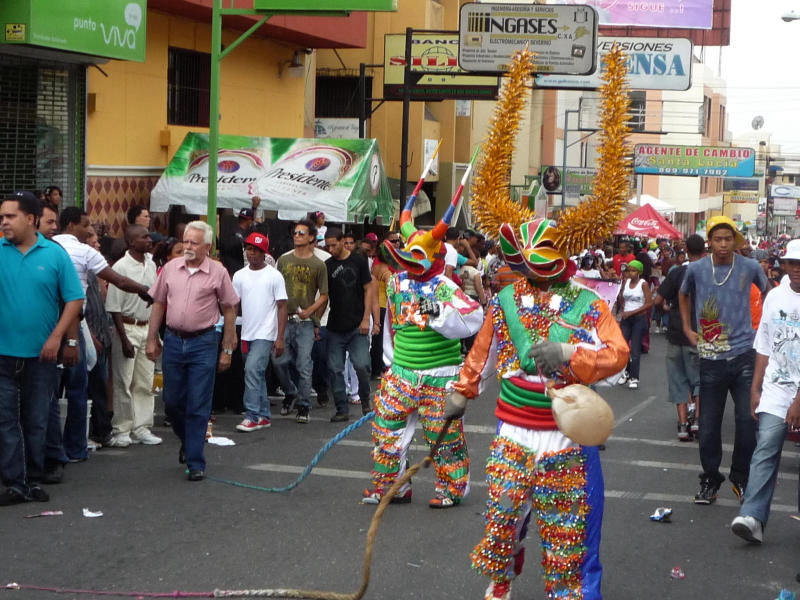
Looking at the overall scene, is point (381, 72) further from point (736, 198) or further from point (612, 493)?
point (736, 198)

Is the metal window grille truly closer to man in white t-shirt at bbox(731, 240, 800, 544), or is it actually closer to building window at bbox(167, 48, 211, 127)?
→ building window at bbox(167, 48, 211, 127)

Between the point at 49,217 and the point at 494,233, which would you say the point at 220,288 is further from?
the point at 494,233

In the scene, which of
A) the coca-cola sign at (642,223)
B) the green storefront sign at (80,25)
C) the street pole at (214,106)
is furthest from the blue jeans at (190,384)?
the coca-cola sign at (642,223)

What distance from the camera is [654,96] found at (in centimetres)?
6388

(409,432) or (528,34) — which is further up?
(528,34)

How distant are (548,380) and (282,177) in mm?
12973

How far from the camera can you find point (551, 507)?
5.54 metres

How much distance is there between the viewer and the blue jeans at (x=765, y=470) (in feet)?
23.4

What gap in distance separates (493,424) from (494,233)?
5962 mm

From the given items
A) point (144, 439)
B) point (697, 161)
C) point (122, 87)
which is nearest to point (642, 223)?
point (697, 161)

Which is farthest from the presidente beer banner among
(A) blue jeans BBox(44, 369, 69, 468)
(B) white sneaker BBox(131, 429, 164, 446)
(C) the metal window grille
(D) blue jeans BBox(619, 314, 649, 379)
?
(A) blue jeans BBox(44, 369, 69, 468)

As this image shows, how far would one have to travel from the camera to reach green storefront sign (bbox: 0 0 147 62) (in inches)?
516

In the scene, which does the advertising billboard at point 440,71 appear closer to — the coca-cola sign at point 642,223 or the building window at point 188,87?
the building window at point 188,87

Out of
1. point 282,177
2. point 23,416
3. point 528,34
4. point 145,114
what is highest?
point 528,34
